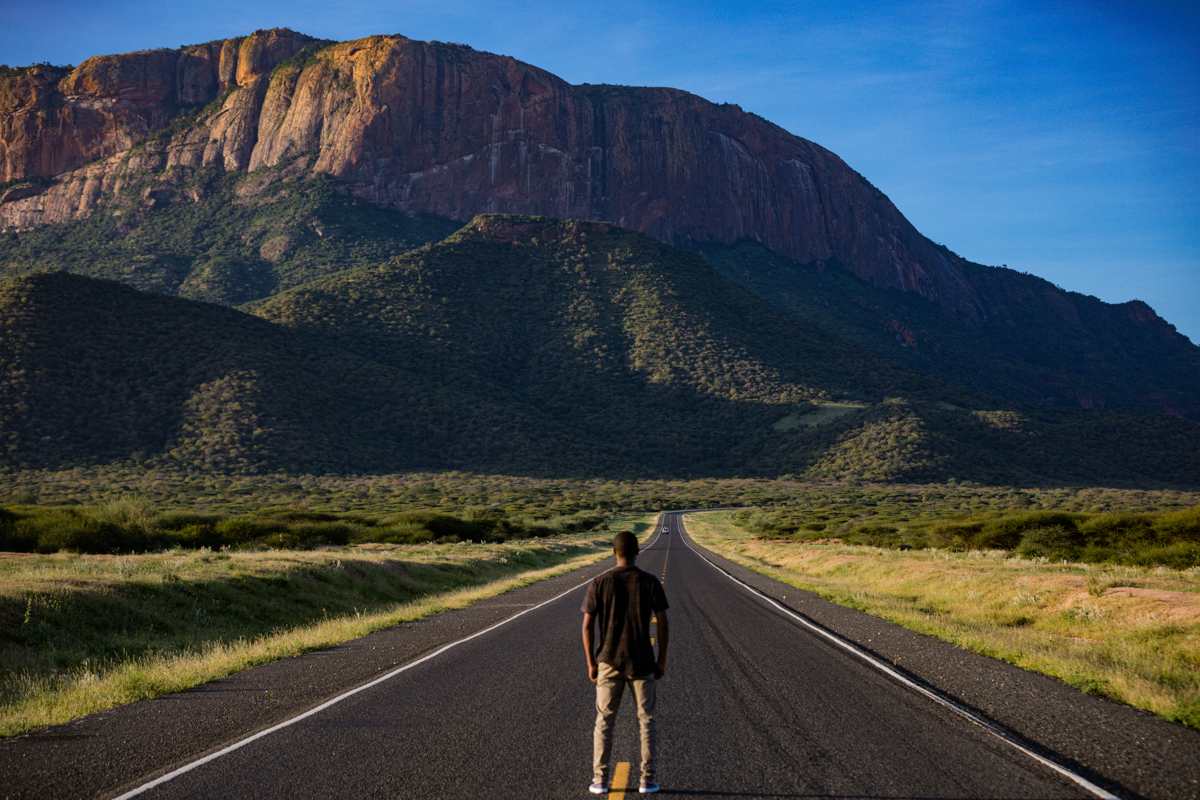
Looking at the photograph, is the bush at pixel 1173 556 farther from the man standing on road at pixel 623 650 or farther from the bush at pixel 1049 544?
the man standing on road at pixel 623 650

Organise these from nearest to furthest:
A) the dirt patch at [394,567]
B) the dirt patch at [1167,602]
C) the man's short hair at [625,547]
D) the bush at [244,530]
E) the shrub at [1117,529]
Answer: the man's short hair at [625,547] → the dirt patch at [1167,602] → the dirt patch at [394,567] → the shrub at [1117,529] → the bush at [244,530]

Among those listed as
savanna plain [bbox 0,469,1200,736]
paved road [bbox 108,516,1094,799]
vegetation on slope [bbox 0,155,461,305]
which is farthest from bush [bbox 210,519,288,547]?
vegetation on slope [bbox 0,155,461,305]

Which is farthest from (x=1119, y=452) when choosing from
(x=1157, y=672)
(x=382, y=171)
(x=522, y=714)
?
(x=382, y=171)

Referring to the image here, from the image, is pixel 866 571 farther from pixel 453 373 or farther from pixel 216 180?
pixel 216 180

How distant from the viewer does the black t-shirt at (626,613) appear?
211 inches

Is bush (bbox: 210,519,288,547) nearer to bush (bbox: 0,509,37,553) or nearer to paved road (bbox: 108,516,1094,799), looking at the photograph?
bush (bbox: 0,509,37,553)

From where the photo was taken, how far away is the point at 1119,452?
84.4m

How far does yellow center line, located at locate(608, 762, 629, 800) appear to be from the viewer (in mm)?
5203

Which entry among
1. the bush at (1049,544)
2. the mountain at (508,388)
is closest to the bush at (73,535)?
the mountain at (508,388)

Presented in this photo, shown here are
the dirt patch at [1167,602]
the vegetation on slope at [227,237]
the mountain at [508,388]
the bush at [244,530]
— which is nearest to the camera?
the dirt patch at [1167,602]

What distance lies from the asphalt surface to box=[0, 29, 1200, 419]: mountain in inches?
4550

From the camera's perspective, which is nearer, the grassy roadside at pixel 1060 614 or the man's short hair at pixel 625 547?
the man's short hair at pixel 625 547

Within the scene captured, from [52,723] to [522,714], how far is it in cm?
497

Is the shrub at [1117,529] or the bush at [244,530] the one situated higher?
the shrub at [1117,529]
